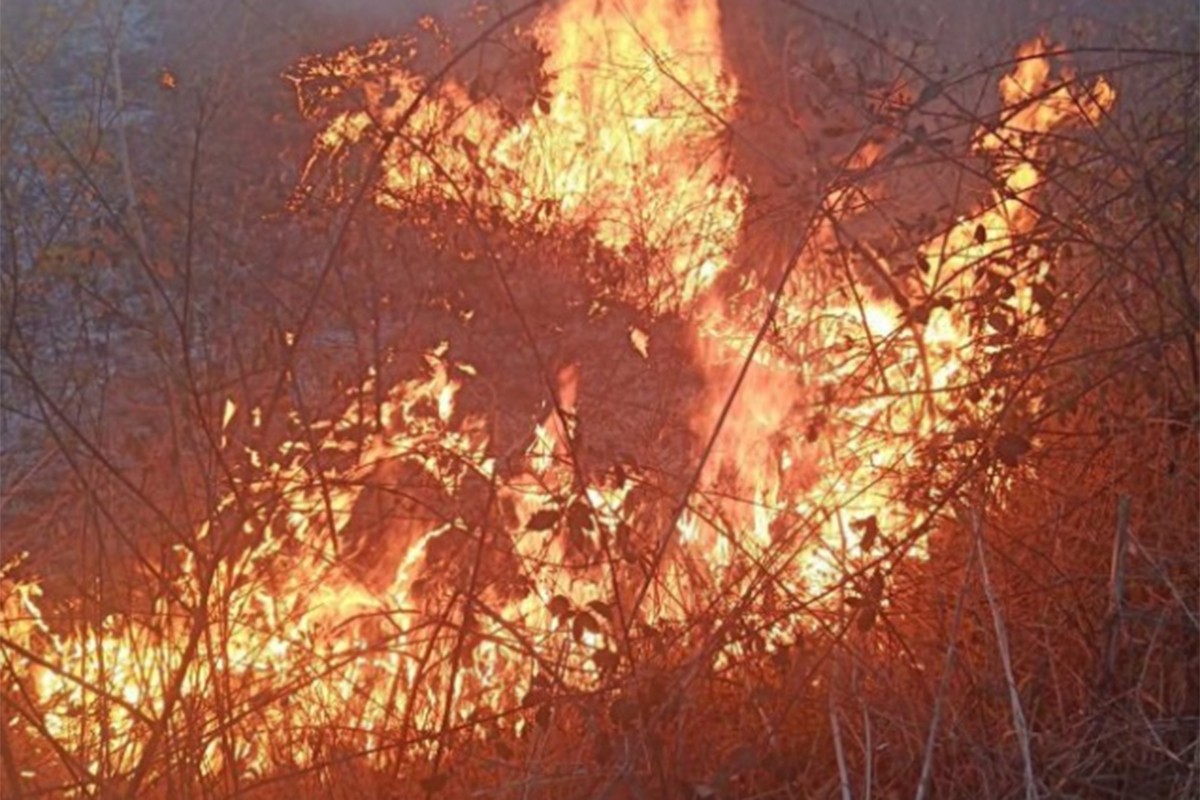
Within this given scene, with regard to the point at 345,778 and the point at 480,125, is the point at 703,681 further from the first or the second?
the point at 480,125

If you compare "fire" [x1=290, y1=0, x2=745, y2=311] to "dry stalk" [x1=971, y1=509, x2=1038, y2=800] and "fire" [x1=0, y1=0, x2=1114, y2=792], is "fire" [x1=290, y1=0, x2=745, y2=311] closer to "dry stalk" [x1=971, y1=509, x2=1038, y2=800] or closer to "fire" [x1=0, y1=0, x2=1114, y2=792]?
Answer: "fire" [x1=0, y1=0, x2=1114, y2=792]

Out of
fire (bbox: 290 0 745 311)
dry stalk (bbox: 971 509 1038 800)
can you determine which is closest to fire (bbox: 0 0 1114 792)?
fire (bbox: 290 0 745 311)

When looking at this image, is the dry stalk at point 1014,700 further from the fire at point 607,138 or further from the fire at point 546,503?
the fire at point 607,138

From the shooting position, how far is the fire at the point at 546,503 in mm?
2752

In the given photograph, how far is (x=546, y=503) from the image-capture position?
2934mm

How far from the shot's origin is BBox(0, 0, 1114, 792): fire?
2.75 meters

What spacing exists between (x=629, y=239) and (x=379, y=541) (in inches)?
90.4

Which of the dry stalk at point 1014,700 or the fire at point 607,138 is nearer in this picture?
the dry stalk at point 1014,700

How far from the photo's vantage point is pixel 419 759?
3162 mm

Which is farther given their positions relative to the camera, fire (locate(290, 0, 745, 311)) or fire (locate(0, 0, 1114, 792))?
fire (locate(290, 0, 745, 311))

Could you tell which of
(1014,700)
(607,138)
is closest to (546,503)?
(1014,700)

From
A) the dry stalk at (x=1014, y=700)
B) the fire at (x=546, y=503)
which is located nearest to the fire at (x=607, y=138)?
the fire at (x=546, y=503)

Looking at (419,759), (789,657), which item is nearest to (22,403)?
(419,759)

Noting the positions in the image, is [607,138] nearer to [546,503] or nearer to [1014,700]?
[546,503]
